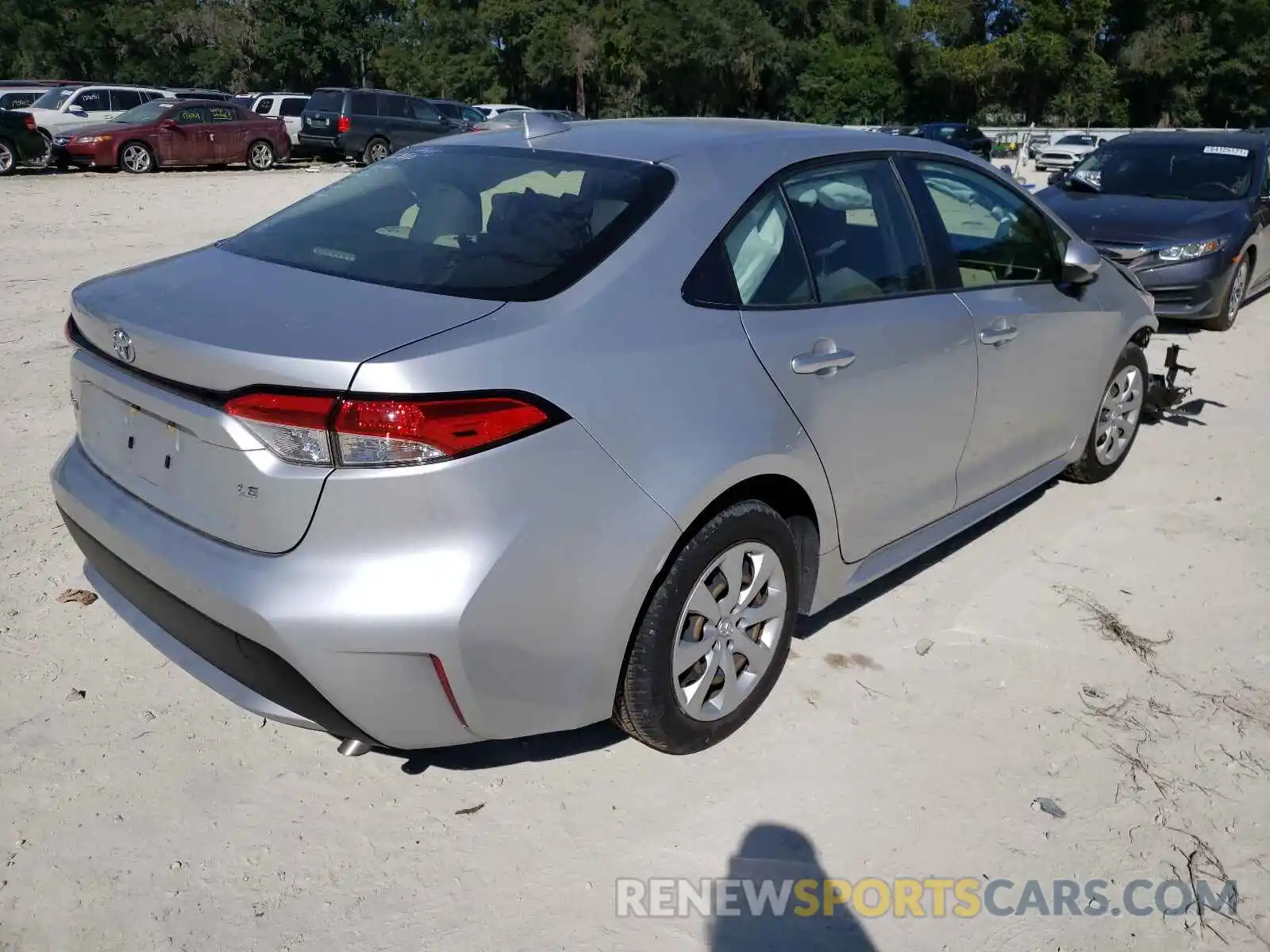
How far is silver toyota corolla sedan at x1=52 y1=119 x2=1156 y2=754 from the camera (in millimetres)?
2334

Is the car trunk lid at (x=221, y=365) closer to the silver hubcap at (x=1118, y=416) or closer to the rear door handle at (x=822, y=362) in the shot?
the rear door handle at (x=822, y=362)

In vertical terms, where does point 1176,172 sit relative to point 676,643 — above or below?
above

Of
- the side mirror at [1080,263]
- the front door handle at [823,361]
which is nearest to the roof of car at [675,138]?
the front door handle at [823,361]

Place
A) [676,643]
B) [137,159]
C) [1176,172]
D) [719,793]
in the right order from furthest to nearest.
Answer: [137,159]
[1176,172]
[719,793]
[676,643]

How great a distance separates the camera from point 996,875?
8.91ft

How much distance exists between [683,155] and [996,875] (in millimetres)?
2148

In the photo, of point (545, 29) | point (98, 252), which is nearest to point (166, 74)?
point (545, 29)

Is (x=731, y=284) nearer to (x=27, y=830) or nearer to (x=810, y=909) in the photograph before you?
(x=810, y=909)

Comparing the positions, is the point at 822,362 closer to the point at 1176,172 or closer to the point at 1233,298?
the point at 1233,298

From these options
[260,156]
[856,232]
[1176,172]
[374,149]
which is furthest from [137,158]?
[856,232]

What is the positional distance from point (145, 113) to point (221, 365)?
21753 millimetres

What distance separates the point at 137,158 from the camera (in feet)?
67.6

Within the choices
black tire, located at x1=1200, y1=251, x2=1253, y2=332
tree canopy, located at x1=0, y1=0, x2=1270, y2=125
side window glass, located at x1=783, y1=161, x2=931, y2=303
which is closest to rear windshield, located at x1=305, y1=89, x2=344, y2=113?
black tire, located at x1=1200, y1=251, x2=1253, y2=332

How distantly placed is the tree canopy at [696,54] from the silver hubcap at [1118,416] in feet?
180
